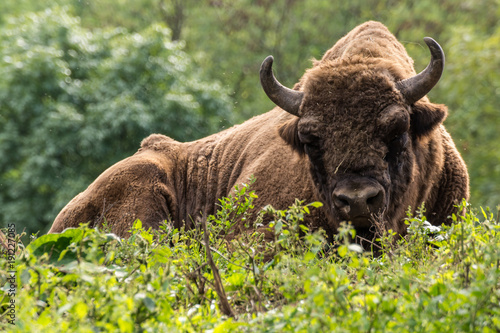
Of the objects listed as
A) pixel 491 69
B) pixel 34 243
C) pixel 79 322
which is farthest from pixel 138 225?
pixel 491 69

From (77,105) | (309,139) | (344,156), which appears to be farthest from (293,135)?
(77,105)

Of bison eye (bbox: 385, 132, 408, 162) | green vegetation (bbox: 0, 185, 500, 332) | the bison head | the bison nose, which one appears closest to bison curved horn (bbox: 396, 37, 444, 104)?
the bison head

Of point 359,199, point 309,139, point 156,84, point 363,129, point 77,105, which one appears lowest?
point 77,105

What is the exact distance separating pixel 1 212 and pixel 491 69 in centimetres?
1769

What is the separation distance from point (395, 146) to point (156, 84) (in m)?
17.0

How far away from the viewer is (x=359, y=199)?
5258mm

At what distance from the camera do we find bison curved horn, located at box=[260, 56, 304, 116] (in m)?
6.25

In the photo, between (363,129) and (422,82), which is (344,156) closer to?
(363,129)

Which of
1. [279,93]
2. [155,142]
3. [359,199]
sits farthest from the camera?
[155,142]

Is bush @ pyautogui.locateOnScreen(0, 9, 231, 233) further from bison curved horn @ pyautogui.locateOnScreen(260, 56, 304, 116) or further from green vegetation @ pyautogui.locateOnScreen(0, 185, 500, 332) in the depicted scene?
green vegetation @ pyautogui.locateOnScreen(0, 185, 500, 332)

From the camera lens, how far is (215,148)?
8.99 meters

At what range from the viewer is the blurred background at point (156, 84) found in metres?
20.3

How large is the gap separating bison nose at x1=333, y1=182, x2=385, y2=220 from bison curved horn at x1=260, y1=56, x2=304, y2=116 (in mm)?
1138

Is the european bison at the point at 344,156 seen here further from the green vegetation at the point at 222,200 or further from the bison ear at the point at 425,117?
the green vegetation at the point at 222,200
